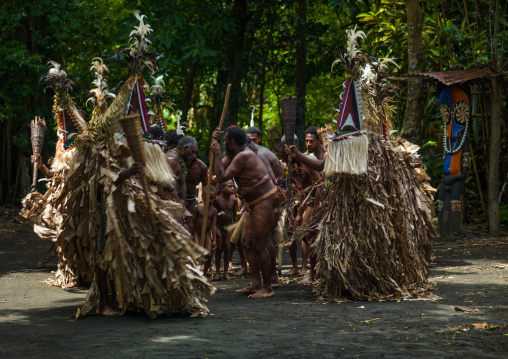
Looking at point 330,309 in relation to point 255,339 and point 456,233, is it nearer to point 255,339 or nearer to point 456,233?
point 255,339

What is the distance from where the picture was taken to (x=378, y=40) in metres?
15.5

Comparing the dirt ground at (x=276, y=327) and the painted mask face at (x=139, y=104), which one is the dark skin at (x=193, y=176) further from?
the painted mask face at (x=139, y=104)

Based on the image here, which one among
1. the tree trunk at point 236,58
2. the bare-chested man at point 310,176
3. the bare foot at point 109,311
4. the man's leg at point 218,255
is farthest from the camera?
the tree trunk at point 236,58

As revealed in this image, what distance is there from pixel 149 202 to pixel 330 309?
6.75 ft

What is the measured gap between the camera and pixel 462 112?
519 inches

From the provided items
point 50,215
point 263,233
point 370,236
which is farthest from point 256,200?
point 50,215

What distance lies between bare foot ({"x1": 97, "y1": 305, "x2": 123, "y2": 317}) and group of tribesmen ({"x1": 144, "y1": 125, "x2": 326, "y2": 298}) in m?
1.11

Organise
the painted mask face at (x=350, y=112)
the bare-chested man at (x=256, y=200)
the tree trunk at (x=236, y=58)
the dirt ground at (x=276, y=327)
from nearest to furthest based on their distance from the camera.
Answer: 1. the dirt ground at (x=276, y=327)
2. the painted mask face at (x=350, y=112)
3. the bare-chested man at (x=256, y=200)
4. the tree trunk at (x=236, y=58)

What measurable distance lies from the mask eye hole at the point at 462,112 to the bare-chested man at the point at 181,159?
6.38 meters

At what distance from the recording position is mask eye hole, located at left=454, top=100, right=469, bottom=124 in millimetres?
13156

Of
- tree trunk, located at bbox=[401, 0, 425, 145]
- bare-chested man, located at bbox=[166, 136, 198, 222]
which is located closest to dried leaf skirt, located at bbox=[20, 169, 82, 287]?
bare-chested man, located at bbox=[166, 136, 198, 222]

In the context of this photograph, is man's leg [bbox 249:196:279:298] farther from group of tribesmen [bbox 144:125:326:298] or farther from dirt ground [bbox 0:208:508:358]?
dirt ground [bbox 0:208:508:358]

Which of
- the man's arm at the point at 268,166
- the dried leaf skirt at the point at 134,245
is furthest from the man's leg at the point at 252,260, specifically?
the dried leaf skirt at the point at 134,245

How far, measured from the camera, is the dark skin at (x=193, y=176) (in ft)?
29.7
